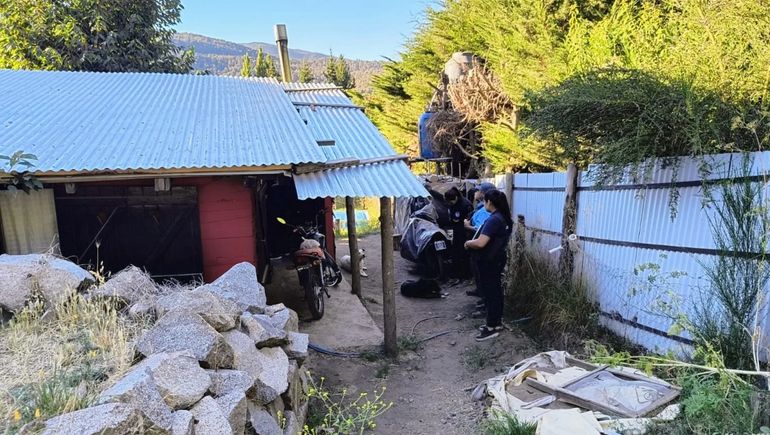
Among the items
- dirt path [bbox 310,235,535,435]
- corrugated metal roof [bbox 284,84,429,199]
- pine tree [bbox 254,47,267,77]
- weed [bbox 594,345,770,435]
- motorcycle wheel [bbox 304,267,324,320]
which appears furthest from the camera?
pine tree [bbox 254,47,267,77]

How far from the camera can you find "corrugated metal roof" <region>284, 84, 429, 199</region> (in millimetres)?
4625

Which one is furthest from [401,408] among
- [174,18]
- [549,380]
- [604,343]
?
[174,18]

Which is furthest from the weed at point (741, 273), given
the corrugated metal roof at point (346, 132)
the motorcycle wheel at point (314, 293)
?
the motorcycle wheel at point (314, 293)

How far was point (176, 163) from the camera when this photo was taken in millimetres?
4375

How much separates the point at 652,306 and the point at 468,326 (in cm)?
251

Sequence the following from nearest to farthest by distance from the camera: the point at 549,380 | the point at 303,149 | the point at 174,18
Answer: the point at 549,380
the point at 303,149
the point at 174,18

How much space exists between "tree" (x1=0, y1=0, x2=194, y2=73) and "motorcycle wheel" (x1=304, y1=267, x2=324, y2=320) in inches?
389

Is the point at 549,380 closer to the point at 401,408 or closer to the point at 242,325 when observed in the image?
the point at 401,408

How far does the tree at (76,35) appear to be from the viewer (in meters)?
11.6

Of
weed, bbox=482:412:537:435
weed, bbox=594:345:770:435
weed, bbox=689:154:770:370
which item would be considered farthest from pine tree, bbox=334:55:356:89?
weed, bbox=594:345:770:435

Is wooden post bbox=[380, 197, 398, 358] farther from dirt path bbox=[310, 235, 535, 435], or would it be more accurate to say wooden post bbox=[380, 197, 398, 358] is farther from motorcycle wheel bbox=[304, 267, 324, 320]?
motorcycle wheel bbox=[304, 267, 324, 320]

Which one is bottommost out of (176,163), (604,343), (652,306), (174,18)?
(604,343)

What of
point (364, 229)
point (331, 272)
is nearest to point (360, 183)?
point (331, 272)

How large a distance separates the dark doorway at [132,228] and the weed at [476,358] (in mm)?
3294
